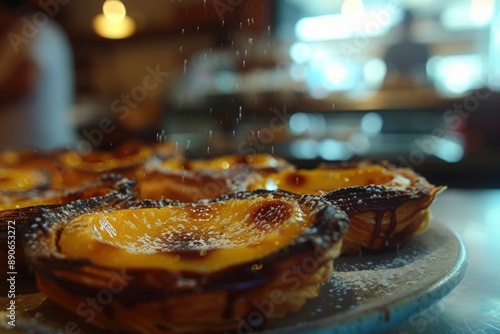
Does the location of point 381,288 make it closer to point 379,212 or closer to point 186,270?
point 379,212

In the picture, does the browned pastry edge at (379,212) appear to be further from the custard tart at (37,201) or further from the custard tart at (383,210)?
the custard tart at (37,201)

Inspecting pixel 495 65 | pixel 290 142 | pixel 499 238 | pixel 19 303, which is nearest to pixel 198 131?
pixel 290 142

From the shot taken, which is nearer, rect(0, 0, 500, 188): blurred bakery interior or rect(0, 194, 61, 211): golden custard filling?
rect(0, 194, 61, 211): golden custard filling

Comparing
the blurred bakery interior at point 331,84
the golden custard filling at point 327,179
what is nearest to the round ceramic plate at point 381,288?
the golden custard filling at point 327,179

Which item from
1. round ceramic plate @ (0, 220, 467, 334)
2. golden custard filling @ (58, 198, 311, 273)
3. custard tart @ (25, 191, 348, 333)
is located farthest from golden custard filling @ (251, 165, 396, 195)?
custard tart @ (25, 191, 348, 333)

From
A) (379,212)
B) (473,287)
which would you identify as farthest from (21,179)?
(473,287)

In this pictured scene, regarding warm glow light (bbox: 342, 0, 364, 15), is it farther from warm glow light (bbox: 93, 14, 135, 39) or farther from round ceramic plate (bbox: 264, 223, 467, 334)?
round ceramic plate (bbox: 264, 223, 467, 334)

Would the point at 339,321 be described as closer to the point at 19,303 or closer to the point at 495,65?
the point at 19,303

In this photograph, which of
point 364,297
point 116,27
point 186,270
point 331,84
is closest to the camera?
point 186,270
